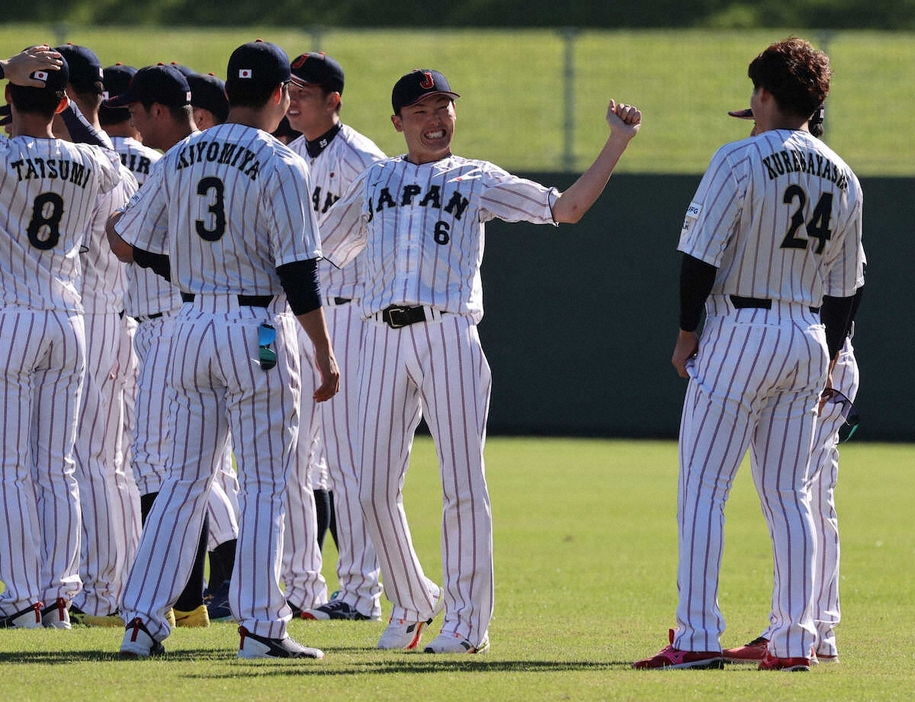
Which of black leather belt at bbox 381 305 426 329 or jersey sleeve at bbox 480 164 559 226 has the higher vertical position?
jersey sleeve at bbox 480 164 559 226

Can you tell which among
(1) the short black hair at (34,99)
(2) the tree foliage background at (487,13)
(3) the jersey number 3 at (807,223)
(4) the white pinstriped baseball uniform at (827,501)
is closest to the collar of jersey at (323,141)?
(1) the short black hair at (34,99)

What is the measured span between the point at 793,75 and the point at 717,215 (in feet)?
1.85

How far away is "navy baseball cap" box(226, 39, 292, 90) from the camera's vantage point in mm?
5648

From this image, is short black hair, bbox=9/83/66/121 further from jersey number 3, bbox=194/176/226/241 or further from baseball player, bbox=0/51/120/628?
jersey number 3, bbox=194/176/226/241

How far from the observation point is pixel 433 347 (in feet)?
19.8

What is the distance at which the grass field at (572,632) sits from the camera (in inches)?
197

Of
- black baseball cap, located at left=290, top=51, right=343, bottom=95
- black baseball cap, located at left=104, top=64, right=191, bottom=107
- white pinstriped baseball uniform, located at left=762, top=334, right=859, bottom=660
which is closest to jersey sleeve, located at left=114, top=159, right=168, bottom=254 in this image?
black baseball cap, located at left=104, top=64, right=191, bottom=107

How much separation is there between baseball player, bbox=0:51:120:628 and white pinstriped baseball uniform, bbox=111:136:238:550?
313 mm

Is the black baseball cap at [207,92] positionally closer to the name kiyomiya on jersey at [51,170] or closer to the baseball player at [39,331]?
the baseball player at [39,331]

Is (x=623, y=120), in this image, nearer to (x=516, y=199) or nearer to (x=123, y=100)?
(x=516, y=199)

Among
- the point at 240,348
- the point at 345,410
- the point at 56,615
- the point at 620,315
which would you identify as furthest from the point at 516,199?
the point at 620,315

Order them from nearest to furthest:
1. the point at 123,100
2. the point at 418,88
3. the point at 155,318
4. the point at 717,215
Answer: the point at 717,215, the point at 418,88, the point at 123,100, the point at 155,318

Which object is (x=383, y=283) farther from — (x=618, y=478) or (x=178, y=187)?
(x=618, y=478)

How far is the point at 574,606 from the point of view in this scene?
780 centimetres
